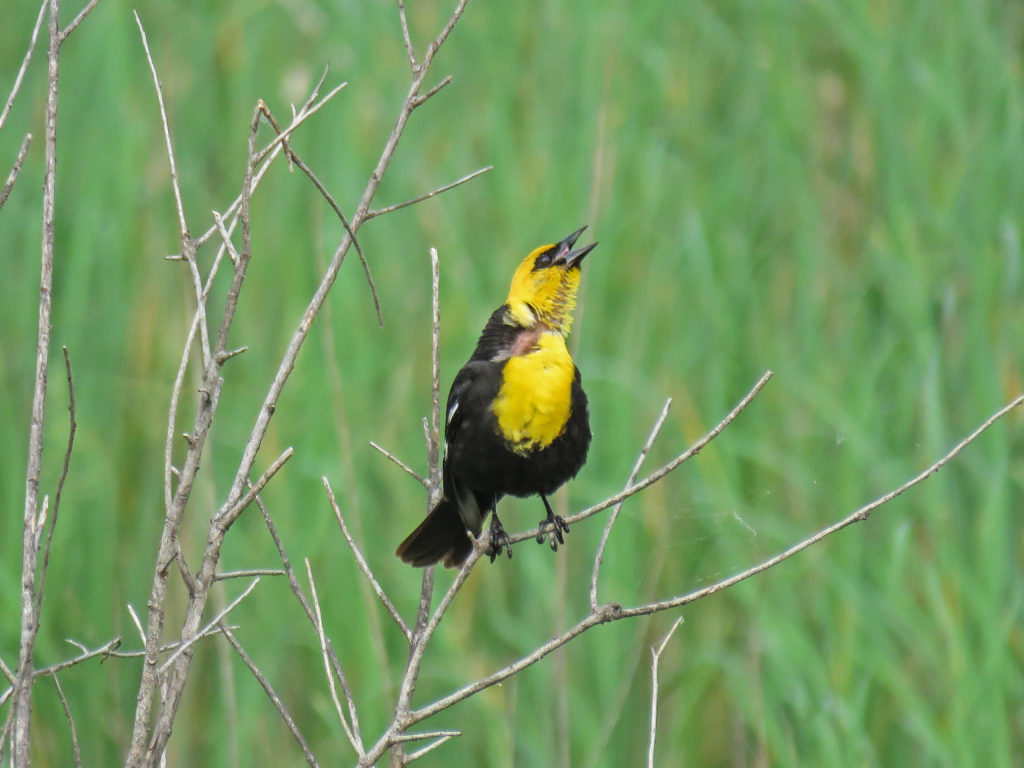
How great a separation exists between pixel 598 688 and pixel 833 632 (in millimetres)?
669

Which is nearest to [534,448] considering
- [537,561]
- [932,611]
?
[537,561]

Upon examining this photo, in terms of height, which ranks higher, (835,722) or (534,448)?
(534,448)

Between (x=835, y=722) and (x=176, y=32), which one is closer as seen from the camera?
(x=835, y=722)

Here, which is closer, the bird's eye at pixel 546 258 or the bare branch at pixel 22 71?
the bare branch at pixel 22 71

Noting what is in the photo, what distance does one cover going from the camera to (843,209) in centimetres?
386

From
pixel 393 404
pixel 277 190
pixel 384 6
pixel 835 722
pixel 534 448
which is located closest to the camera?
pixel 534 448

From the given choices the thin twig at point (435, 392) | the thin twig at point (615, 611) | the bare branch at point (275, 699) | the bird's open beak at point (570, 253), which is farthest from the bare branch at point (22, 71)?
the bird's open beak at point (570, 253)

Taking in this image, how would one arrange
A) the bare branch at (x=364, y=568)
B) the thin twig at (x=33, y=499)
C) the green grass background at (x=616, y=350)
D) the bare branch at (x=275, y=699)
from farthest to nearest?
1. the green grass background at (x=616, y=350)
2. the bare branch at (x=364, y=568)
3. the bare branch at (x=275, y=699)
4. the thin twig at (x=33, y=499)

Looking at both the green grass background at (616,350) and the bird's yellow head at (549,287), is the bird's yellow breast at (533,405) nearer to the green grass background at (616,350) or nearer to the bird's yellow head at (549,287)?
the bird's yellow head at (549,287)

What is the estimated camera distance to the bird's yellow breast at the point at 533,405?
8.43 ft

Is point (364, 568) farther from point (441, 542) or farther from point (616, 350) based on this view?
point (616, 350)

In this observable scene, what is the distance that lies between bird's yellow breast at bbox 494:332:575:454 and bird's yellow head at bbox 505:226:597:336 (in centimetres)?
25

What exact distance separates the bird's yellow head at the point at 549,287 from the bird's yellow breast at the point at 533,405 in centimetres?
25

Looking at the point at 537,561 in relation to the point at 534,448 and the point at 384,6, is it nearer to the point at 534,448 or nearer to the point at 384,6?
the point at 534,448
